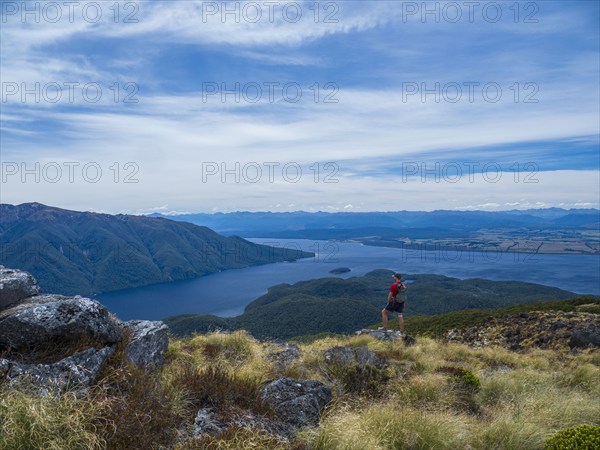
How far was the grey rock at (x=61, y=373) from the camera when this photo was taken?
18.0 ft

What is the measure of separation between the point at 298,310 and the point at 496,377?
16043 cm

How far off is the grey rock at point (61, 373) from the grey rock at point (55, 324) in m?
0.50

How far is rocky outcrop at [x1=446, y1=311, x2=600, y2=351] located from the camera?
20.4 meters

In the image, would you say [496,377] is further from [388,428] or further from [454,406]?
[388,428]

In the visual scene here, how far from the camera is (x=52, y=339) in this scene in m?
6.43

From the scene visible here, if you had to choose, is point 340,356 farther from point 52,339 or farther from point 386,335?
point 386,335

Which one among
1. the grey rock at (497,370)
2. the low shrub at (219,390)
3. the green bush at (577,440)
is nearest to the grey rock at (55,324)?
the low shrub at (219,390)

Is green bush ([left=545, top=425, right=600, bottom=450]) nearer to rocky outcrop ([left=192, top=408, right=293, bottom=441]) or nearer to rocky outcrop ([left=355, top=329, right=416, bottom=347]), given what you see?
rocky outcrop ([left=192, top=408, right=293, bottom=441])

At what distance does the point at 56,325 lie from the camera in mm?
6426

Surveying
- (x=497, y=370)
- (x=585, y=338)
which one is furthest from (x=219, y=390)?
(x=585, y=338)

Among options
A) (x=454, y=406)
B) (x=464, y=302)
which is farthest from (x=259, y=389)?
(x=464, y=302)

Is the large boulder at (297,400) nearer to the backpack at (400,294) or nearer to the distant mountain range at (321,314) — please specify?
the backpack at (400,294)

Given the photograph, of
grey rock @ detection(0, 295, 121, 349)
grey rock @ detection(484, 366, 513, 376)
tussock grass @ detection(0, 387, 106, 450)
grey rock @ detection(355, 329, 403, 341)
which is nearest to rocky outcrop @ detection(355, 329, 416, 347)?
grey rock @ detection(355, 329, 403, 341)

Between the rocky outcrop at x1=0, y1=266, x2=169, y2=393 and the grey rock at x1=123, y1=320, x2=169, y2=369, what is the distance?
912mm
